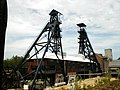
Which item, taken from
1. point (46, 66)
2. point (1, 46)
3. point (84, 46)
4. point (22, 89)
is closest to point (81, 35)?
point (84, 46)

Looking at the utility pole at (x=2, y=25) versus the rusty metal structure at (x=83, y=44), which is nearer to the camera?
the utility pole at (x=2, y=25)

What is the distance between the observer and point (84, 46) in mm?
47750

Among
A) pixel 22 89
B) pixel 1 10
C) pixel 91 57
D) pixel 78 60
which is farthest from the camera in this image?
pixel 91 57

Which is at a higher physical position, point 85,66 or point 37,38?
point 37,38

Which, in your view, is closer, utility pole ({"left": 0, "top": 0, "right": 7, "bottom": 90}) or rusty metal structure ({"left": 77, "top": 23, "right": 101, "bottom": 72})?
utility pole ({"left": 0, "top": 0, "right": 7, "bottom": 90})

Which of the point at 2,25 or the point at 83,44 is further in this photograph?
the point at 83,44

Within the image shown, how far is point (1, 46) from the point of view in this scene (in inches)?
111

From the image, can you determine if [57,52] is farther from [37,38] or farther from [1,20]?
[1,20]

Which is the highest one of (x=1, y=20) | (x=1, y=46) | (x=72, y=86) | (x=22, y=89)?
(x=1, y=20)

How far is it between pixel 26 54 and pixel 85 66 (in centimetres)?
1865

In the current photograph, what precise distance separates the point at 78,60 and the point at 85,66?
12.3 feet

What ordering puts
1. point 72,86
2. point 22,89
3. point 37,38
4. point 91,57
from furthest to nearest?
point 91,57 < point 37,38 < point 22,89 < point 72,86

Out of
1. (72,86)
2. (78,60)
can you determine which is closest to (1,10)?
(72,86)

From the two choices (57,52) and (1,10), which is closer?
(1,10)
